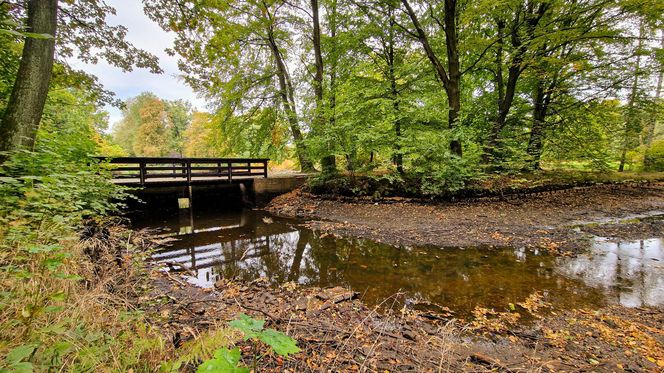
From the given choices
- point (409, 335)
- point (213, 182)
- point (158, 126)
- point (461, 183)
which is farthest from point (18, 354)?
point (158, 126)

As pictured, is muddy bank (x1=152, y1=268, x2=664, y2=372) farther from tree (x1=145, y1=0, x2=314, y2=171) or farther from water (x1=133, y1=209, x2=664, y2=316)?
tree (x1=145, y1=0, x2=314, y2=171)

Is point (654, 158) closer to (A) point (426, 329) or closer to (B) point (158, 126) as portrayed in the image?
(A) point (426, 329)

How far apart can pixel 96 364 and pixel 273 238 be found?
5521mm

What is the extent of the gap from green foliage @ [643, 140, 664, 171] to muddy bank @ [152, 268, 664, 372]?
15743mm

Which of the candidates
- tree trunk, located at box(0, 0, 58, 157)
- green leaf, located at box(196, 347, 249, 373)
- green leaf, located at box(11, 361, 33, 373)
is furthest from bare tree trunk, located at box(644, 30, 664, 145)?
tree trunk, located at box(0, 0, 58, 157)

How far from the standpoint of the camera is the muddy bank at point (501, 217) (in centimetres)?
564

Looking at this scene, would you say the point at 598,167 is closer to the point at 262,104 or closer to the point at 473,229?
the point at 473,229

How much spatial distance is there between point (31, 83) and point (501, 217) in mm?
9887

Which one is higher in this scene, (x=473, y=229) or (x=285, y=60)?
(x=285, y=60)

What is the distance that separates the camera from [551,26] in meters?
7.72

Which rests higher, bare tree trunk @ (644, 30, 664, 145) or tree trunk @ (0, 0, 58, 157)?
bare tree trunk @ (644, 30, 664, 145)

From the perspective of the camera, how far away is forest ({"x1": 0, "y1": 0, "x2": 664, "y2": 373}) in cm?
177

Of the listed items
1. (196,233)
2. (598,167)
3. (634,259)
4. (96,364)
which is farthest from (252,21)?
(598,167)

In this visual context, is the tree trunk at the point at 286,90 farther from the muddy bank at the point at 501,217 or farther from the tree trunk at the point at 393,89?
the tree trunk at the point at 393,89
